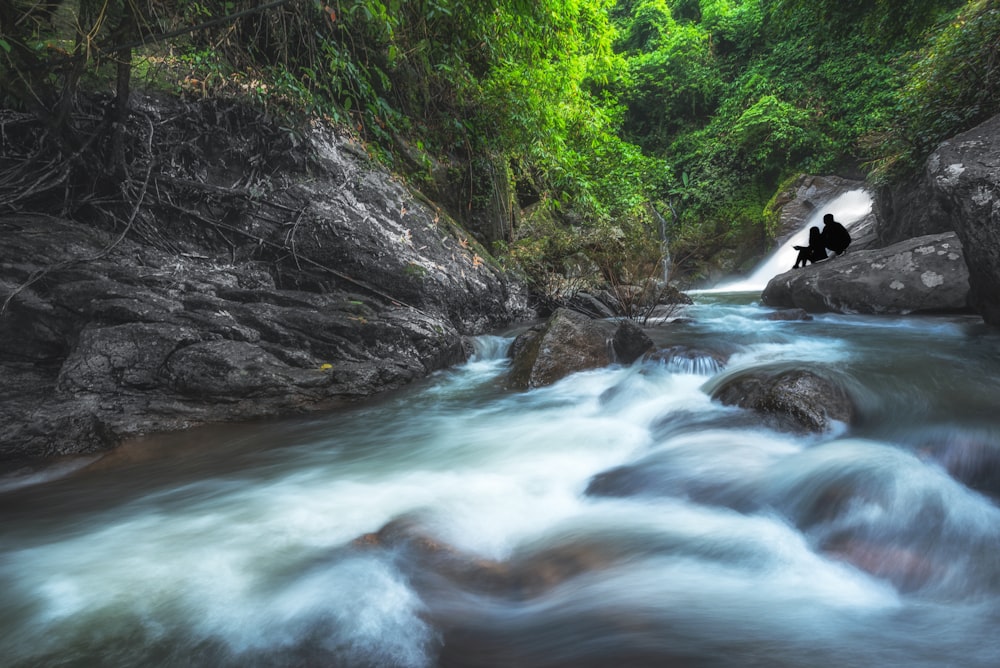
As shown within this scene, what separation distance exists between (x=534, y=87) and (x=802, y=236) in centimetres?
1045

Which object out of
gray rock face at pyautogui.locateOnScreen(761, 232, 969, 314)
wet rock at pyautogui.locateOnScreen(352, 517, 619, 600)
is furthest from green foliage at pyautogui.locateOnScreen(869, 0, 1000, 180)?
wet rock at pyautogui.locateOnScreen(352, 517, 619, 600)

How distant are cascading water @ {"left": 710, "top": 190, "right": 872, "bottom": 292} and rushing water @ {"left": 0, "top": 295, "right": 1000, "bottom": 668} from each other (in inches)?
411

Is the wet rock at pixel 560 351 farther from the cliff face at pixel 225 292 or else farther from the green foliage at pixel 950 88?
the green foliage at pixel 950 88

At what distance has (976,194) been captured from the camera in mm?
4605

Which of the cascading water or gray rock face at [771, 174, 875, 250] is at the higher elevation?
gray rock face at [771, 174, 875, 250]

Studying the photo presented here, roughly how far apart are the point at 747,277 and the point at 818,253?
22.4 ft

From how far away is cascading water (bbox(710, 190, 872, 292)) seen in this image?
13.3 m

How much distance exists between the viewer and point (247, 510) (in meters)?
2.92

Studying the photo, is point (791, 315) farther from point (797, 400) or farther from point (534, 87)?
point (534, 87)

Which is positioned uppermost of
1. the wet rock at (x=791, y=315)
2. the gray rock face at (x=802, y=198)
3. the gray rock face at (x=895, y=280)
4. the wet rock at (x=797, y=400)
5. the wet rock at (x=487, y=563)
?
the gray rock face at (x=802, y=198)

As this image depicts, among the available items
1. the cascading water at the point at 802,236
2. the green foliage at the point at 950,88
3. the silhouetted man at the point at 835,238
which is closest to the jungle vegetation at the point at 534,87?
the green foliage at the point at 950,88

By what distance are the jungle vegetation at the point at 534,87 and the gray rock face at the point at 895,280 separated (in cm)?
229

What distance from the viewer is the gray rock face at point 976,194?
180 inches

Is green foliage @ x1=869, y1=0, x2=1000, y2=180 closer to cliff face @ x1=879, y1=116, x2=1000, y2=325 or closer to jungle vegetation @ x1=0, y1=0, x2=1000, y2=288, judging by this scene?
jungle vegetation @ x1=0, y1=0, x2=1000, y2=288
